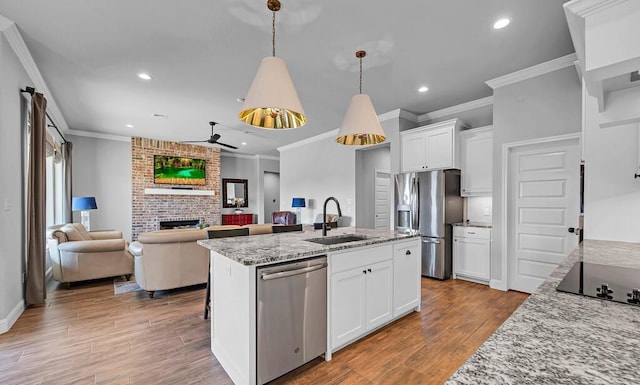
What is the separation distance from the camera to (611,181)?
208 cm

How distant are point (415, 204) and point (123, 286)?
4573 millimetres

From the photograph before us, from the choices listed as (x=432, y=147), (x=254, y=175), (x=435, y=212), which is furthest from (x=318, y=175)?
(x=254, y=175)

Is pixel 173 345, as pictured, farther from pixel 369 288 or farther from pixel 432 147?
pixel 432 147

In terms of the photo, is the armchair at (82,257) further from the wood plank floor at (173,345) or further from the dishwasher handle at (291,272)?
the dishwasher handle at (291,272)

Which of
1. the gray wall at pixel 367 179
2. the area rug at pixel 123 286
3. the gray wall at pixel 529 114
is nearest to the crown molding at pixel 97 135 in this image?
the area rug at pixel 123 286

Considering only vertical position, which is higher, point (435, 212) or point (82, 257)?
point (435, 212)

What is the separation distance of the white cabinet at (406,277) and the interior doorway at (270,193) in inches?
312

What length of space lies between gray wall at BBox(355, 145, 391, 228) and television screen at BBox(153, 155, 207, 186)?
4760 mm

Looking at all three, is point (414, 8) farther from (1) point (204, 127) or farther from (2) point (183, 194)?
(2) point (183, 194)

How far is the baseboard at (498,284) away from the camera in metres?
3.83

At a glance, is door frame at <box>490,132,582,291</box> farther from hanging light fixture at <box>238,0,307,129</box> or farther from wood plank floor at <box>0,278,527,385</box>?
hanging light fixture at <box>238,0,307,129</box>

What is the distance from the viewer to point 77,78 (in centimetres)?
380

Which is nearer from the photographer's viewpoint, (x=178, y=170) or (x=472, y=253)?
(x=472, y=253)

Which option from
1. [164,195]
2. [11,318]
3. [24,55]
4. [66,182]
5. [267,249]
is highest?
[24,55]
